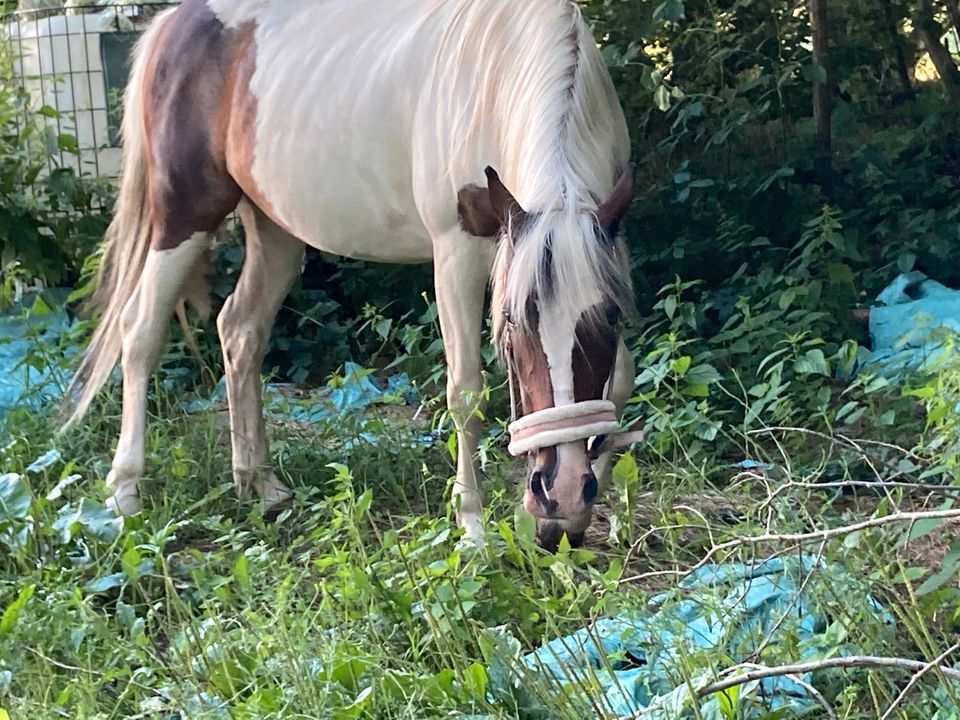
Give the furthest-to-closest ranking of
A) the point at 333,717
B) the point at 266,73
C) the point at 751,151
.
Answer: the point at 751,151, the point at 266,73, the point at 333,717

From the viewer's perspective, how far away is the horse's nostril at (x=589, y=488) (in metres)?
2.30

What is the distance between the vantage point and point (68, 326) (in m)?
5.04

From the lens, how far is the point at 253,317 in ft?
12.6

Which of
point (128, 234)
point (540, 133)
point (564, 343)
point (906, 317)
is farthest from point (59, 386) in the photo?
point (906, 317)

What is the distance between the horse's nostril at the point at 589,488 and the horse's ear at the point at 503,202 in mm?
590

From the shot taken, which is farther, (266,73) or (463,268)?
(266,73)

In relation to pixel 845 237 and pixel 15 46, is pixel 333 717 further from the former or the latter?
pixel 15 46

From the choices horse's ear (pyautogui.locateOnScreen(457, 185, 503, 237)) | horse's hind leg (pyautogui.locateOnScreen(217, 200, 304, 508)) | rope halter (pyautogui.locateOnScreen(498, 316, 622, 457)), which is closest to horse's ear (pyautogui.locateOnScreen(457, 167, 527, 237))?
horse's ear (pyautogui.locateOnScreen(457, 185, 503, 237))

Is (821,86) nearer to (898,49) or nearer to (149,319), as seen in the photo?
(898,49)

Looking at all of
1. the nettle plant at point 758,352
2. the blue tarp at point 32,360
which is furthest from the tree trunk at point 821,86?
the blue tarp at point 32,360

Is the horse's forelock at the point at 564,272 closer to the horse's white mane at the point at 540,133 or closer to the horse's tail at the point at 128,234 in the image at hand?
the horse's white mane at the point at 540,133

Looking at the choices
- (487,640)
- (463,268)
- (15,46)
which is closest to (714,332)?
(463,268)

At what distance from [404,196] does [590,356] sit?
38.5 inches

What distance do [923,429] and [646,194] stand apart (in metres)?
2.14
